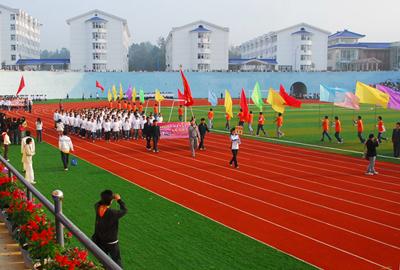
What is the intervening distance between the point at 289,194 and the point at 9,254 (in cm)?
916

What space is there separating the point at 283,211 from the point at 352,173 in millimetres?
6285

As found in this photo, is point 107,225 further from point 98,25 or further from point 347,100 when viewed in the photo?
point 98,25

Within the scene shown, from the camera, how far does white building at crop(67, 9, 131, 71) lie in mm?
84062

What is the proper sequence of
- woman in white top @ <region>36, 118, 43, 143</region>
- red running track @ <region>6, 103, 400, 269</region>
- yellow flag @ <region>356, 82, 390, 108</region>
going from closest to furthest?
red running track @ <region>6, 103, 400, 269</region> → yellow flag @ <region>356, 82, 390, 108</region> → woman in white top @ <region>36, 118, 43, 143</region>

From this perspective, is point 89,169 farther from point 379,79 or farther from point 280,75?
point 379,79

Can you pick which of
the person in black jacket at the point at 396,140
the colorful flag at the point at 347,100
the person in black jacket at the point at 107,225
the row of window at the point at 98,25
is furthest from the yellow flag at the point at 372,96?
the row of window at the point at 98,25

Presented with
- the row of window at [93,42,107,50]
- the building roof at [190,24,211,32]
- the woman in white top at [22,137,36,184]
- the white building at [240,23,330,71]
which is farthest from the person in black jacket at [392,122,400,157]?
the white building at [240,23,330,71]

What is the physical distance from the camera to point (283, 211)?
39.7 ft

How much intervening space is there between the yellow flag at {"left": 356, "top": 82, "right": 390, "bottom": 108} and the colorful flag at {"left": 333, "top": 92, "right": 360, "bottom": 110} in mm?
2311

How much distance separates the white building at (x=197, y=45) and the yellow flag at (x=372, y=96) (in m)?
67.2

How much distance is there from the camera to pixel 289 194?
13930mm

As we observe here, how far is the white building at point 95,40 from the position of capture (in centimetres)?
8406

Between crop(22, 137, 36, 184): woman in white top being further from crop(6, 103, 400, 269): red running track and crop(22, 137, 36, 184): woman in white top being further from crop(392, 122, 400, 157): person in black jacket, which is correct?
crop(392, 122, 400, 157): person in black jacket

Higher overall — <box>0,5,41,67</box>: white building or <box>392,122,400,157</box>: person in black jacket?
<box>0,5,41,67</box>: white building
